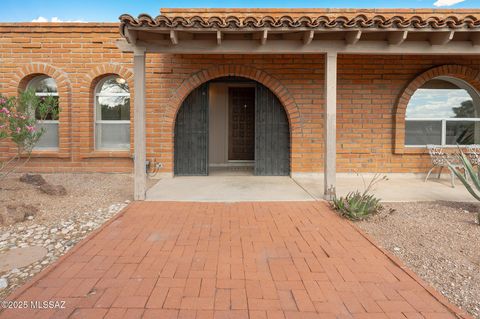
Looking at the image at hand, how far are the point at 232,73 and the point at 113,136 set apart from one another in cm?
361

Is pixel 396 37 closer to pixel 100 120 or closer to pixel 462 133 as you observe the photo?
pixel 462 133

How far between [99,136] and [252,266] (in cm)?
662

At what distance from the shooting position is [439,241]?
347cm

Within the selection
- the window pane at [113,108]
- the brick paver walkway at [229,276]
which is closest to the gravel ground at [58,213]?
the brick paver walkway at [229,276]

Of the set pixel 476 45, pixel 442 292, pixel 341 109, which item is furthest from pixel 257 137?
pixel 442 292

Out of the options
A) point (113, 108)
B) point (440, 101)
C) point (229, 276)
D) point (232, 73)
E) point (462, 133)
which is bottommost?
point (229, 276)

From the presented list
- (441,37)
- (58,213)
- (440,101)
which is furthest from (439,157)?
(58,213)

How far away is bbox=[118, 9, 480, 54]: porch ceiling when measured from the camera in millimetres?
4621

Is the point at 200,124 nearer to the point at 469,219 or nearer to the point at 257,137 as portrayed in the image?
the point at 257,137

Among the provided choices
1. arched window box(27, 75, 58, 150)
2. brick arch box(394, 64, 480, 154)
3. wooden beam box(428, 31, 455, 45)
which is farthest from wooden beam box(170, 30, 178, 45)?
brick arch box(394, 64, 480, 154)

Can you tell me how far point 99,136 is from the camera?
792cm

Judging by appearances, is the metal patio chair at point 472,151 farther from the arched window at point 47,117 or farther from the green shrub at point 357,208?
the arched window at point 47,117

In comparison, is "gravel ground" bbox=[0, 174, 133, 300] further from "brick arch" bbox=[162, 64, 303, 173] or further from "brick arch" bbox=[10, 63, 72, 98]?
"brick arch" bbox=[10, 63, 72, 98]

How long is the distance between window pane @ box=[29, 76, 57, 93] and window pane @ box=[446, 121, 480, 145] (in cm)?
1052
